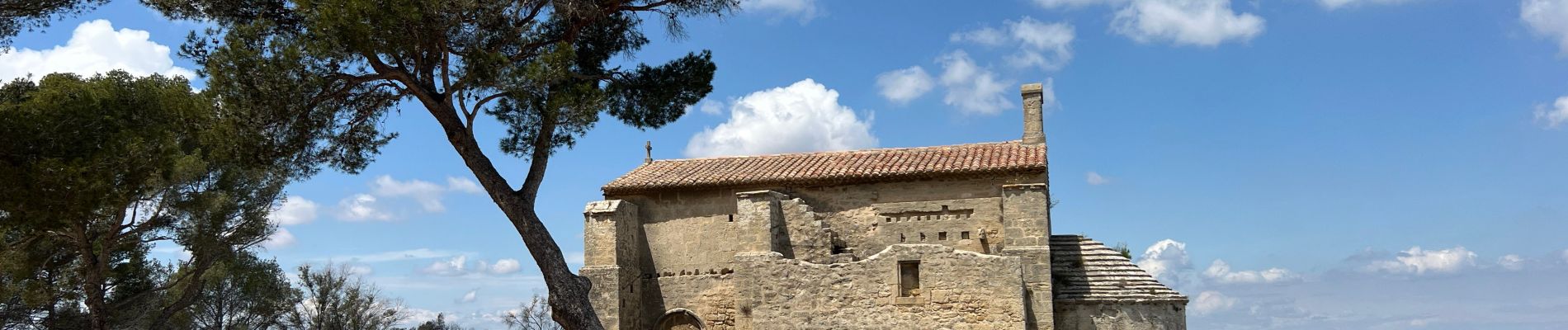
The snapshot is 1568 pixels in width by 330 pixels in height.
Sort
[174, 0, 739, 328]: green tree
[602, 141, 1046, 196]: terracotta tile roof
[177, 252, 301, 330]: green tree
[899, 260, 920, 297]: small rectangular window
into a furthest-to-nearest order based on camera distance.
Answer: [177, 252, 301, 330]: green tree, [602, 141, 1046, 196]: terracotta tile roof, [899, 260, 920, 297]: small rectangular window, [174, 0, 739, 328]: green tree

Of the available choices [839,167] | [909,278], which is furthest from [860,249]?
[909,278]

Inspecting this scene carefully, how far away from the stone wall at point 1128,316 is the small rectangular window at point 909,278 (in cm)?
210

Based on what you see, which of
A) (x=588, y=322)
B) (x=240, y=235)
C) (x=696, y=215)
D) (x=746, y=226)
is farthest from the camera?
(x=240, y=235)

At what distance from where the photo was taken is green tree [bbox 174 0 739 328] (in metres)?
11.7

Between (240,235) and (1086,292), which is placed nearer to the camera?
(1086,292)

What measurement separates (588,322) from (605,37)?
3895 millimetres

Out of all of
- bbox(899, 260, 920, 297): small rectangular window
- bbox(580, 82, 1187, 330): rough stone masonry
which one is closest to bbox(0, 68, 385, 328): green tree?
bbox(580, 82, 1187, 330): rough stone masonry

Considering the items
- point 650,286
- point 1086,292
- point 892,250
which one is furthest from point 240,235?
point 1086,292

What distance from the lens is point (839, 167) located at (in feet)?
→ 56.1

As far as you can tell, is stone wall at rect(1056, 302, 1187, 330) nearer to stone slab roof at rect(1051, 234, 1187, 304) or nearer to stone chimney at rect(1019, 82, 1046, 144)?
stone slab roof at rect(1051, 234, 1187, 304)

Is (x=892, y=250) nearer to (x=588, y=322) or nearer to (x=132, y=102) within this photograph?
(x=588, y=322)

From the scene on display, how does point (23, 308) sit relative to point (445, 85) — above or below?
below

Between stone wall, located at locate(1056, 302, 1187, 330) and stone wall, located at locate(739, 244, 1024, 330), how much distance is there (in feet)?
4.09

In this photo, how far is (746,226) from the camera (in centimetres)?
1628
